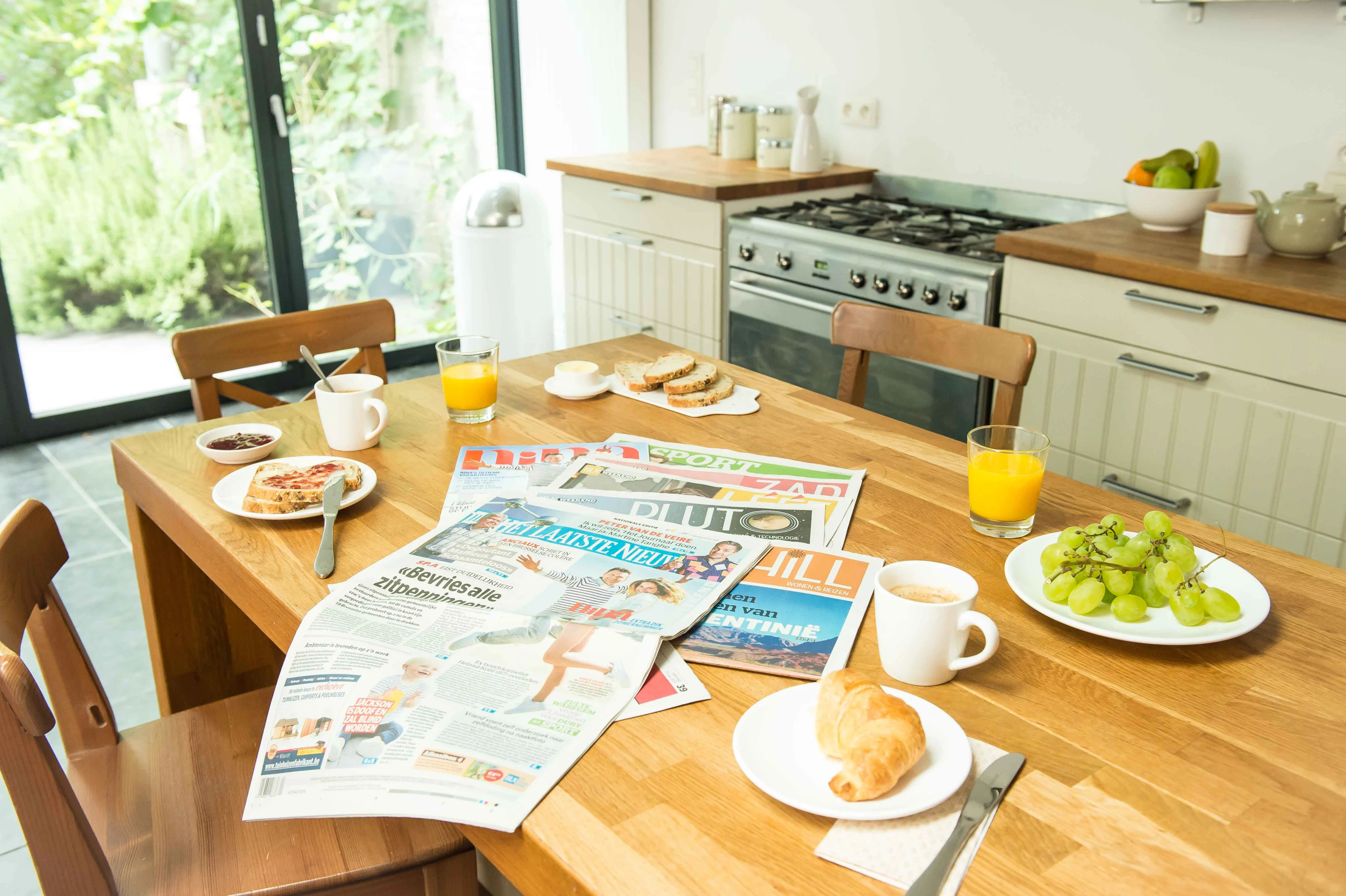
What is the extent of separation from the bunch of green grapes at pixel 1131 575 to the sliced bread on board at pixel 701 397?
695mm

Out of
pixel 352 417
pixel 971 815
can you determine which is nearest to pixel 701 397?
pixel 352 417

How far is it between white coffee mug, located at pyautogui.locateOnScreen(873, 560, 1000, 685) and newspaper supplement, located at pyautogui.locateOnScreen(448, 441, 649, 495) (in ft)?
1.86

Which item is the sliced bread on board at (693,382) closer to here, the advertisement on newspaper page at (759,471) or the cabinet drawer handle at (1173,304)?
the advertisement on newspaper page at (759,471)

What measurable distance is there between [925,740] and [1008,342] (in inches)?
41.0

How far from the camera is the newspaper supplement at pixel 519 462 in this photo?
1.37 m

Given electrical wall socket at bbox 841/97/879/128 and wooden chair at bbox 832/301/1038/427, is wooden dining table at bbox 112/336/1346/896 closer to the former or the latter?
wooden chair at bbox 832/301/1038/427

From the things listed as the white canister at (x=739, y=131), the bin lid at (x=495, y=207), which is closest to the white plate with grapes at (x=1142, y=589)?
the white canister at (x=739, y=131)

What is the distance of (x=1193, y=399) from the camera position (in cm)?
212

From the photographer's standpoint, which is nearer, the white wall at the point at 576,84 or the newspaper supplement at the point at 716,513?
the newspaper supplement at the point at 716,513

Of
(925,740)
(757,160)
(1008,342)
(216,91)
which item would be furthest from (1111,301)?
(216,91)

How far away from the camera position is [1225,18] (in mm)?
2426

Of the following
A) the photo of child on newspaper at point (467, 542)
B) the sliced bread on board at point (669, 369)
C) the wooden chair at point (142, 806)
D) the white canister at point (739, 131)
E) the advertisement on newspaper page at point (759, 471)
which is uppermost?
the white canister at point (739, 131)

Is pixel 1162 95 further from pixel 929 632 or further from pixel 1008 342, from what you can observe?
pixel 929 632

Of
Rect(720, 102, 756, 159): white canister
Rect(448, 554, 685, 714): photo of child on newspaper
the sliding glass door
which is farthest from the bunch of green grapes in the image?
the sliding glass door
